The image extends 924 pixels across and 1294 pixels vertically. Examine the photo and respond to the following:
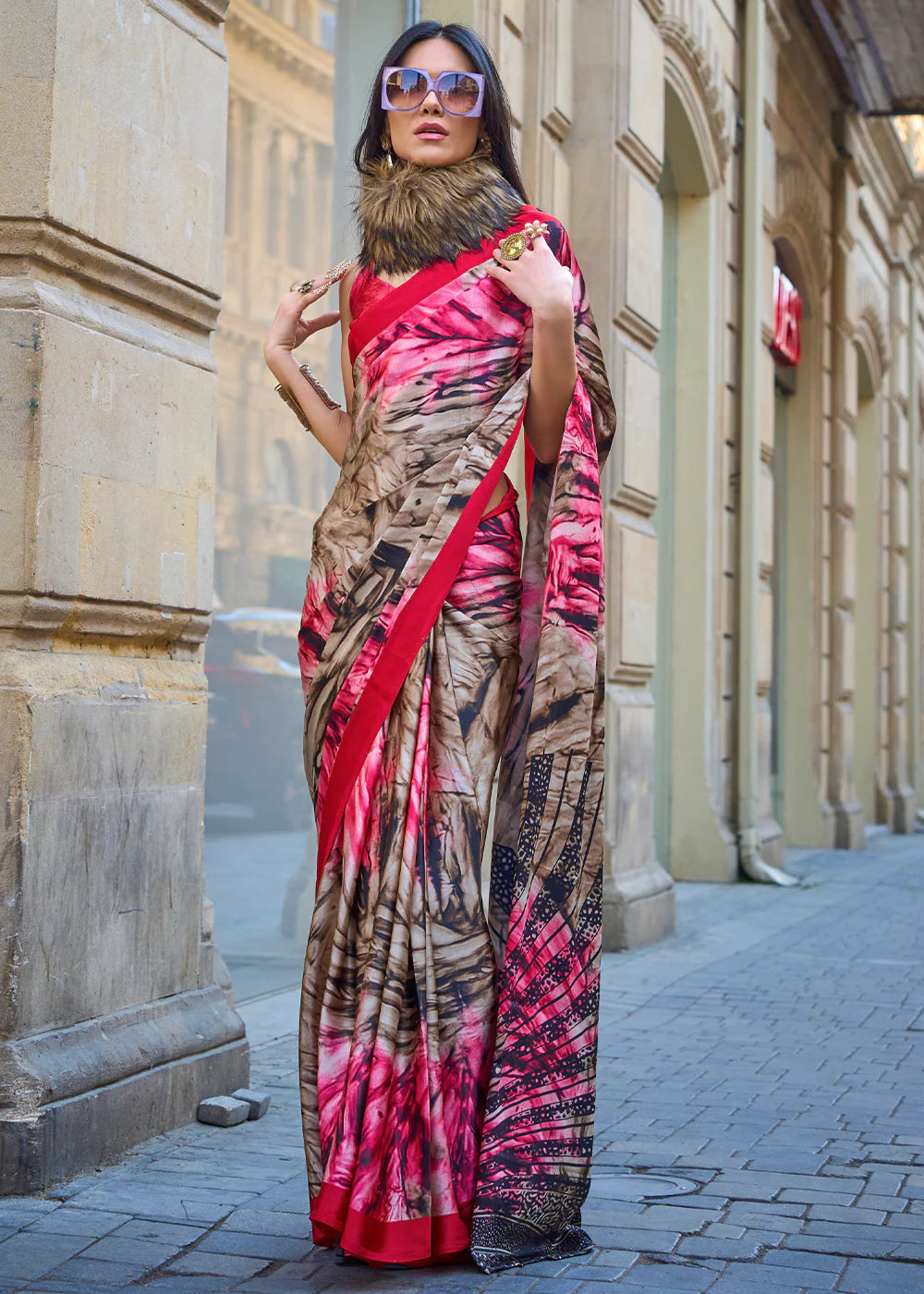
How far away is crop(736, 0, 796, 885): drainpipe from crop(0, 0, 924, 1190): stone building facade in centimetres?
2

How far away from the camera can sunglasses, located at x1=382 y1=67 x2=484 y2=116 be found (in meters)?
3.17

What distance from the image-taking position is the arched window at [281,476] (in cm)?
588

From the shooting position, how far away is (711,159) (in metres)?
9.72

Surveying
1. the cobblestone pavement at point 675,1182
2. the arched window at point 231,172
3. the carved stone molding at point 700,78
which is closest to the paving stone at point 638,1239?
the cobblestone pavement at point 675,1182

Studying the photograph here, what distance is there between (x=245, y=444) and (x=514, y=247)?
8.85 ft

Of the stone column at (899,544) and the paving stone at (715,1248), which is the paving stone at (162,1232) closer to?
the paving stone at (715,1248)

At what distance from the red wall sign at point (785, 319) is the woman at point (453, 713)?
8.59m

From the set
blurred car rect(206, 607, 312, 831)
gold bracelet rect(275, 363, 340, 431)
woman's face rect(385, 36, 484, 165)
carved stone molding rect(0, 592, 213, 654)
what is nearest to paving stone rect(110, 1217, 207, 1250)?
carved stone molding rect(0, 592, 213, 654)

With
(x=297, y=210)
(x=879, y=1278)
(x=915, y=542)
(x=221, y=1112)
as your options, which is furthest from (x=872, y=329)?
(x=879, y=1278)

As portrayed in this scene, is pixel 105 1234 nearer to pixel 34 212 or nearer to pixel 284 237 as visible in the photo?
pixel 34 212

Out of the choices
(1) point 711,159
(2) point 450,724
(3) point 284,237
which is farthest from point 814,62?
(2) point 450,724

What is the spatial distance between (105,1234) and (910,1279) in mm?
1403

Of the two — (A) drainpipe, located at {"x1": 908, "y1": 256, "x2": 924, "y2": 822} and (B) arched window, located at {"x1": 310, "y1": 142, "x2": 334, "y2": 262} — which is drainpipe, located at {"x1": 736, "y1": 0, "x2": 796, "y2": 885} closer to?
(B) arched window, located at {"x1": 310, "y1": 142, "x2": 334, "y2": 262}

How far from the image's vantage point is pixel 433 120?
10.5 feet
